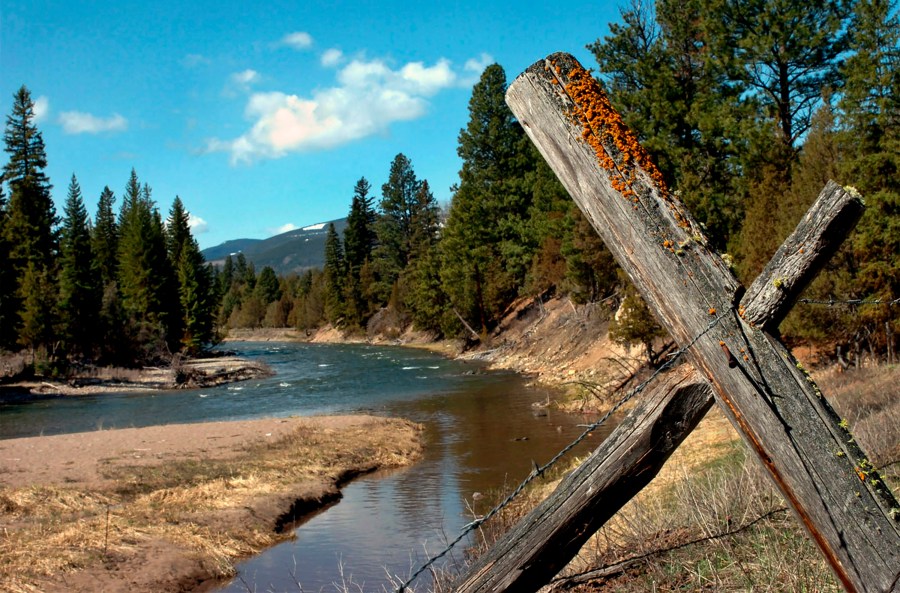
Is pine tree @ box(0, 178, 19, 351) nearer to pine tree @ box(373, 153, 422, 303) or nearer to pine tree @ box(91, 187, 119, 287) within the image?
pine tree @ box(91, 187, 119, 287)

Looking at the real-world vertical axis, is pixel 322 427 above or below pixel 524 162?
below

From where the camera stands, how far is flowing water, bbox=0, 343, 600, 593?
34.3ft

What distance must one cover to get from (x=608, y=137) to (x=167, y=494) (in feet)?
42.6

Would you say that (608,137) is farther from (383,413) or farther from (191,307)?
(191,307)

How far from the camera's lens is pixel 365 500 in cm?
1401

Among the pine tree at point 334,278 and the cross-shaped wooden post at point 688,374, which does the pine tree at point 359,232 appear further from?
the cross-shaped wooden post at point 688,374

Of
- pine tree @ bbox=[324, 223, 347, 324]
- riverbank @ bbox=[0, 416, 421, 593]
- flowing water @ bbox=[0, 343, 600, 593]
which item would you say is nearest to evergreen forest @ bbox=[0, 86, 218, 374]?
flowing water @ bbox=[0, 343, 600, 593]

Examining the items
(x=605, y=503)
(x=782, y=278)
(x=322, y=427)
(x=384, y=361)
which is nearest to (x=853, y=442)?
(x=782, y=278)


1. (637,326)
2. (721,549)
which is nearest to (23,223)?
(637,326)

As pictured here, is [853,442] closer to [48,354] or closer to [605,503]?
[605,503]

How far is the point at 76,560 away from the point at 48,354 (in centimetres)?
3609

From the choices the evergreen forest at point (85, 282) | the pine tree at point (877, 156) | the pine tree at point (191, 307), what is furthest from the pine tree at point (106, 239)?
the pine tree at point (877, 156)

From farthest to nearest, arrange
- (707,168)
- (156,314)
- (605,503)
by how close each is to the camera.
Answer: (156,314) < (707,168) < (605,503)

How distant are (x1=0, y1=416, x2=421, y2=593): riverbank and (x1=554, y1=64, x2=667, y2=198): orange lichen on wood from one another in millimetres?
9073
